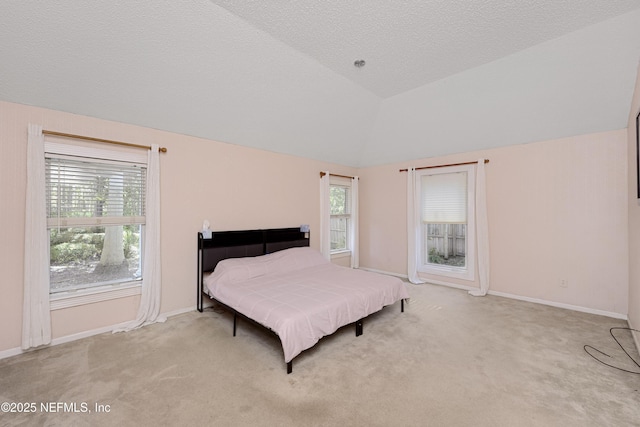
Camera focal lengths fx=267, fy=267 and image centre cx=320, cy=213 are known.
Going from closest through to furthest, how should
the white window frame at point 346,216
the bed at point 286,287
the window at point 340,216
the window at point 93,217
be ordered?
the bed at point 286,287 → the window at point 93,217 → the white window frame at point 346,216 → the window at point 340,216

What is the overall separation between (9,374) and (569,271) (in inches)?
247

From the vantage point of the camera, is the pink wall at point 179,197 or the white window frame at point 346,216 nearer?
the pink wall at point 179,197

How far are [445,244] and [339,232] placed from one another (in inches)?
85.4

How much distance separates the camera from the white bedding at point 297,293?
2.37 meters

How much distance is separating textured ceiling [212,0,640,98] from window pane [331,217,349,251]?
3345 millimetres

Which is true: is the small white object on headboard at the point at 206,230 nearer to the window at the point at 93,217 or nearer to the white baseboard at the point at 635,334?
the window at the point at 93,217

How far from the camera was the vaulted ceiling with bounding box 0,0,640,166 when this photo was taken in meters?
2.28

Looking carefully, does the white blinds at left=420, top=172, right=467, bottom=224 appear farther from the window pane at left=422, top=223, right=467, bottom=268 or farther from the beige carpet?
the beige carpet

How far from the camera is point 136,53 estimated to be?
252 centimetres

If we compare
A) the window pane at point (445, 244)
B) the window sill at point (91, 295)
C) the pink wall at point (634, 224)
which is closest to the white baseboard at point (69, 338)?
the window sill at point (91, 295)

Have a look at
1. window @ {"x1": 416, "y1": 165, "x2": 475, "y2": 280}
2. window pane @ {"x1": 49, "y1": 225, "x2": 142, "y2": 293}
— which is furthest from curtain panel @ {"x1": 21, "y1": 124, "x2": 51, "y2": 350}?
window @ {"x1": 416, "y1": 165, "x2": 475, "y2": 280}

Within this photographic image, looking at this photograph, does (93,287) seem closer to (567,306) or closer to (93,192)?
(93,192)

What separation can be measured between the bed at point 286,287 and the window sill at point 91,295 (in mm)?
780

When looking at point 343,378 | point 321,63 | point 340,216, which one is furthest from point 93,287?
point 340,216
